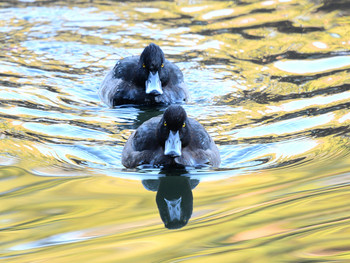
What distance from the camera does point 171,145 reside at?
346 inches

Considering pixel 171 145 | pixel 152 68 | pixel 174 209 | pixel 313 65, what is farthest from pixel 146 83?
pixel 174 209

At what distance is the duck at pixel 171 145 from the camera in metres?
8.82

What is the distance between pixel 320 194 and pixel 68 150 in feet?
13.1

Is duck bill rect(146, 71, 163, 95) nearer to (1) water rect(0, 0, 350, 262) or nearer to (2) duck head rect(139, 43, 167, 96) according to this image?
(2) duck head rect(139, 43, 167, 96)

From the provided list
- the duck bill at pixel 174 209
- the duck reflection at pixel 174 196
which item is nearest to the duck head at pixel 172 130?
the duck reflection at pixel 174 196

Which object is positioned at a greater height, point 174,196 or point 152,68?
point 152,68

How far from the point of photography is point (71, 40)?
15.8m

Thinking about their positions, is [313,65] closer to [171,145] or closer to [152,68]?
[152,68]

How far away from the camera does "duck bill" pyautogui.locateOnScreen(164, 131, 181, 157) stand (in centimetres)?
872

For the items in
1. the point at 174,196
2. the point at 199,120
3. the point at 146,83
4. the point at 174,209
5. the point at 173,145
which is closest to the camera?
the point at 174,209

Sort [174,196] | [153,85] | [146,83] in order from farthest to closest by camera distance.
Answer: [146,83] < [153,85] < [174,196]

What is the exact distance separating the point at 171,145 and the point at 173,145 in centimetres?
3

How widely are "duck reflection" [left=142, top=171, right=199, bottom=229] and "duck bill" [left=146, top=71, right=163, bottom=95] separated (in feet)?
11.6

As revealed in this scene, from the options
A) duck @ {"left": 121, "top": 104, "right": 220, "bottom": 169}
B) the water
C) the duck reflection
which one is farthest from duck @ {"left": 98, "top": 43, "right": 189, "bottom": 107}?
the duck reflection
